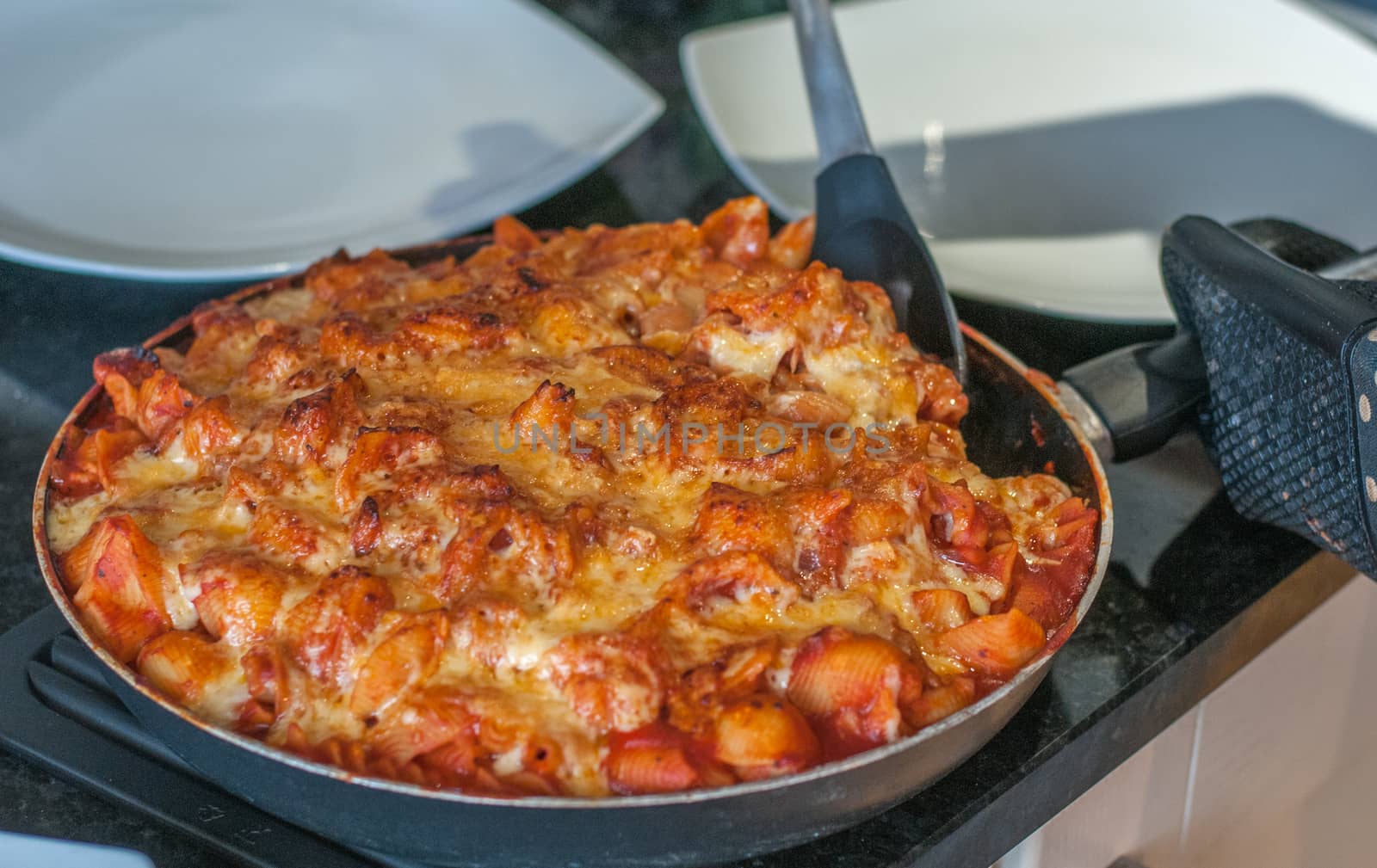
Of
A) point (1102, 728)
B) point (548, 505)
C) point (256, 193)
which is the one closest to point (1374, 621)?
point (1102, 728)

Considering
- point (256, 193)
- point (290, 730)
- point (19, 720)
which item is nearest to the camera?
point (290, 730)

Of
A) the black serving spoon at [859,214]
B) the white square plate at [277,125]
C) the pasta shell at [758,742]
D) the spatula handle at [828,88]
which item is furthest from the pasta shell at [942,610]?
the white square plate at [277,125]

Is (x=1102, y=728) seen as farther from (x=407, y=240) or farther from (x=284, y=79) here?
(x=284, y=79)

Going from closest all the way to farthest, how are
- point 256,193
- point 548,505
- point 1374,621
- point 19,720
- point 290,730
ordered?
1. point 290,730
2. point 548,505
3. point 19,720
4. point 1374,621
5. point 256,193

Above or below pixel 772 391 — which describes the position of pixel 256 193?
below

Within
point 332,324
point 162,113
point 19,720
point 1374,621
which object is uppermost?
point 332,324

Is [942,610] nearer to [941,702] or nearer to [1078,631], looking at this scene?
[941,702]

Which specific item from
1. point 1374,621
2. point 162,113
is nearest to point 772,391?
point 1374,621

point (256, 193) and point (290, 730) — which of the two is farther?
point (256, 193)
